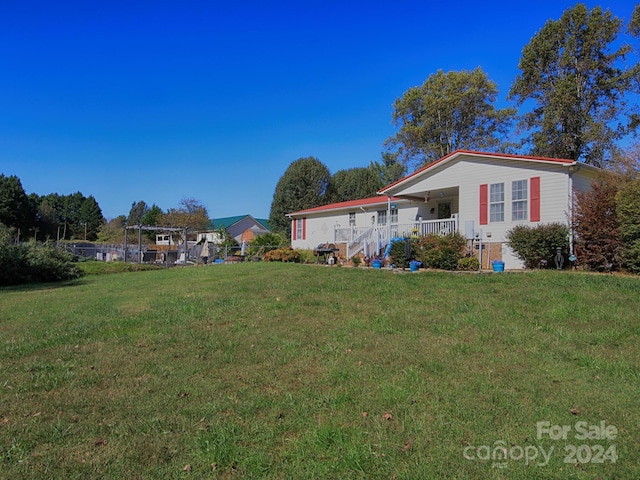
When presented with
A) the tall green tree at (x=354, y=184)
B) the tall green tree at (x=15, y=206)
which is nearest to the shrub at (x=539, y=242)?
the tall green tree at (x=354, y=184)

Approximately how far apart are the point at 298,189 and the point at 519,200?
30.4 m

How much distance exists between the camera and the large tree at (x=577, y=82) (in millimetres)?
21281

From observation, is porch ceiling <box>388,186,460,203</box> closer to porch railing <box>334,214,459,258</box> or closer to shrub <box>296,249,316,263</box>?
porch railing <box>334,214,459,258</box>

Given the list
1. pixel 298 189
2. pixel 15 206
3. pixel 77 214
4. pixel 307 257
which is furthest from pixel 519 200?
pixel 77 214

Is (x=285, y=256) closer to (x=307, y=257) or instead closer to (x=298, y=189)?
(x=307, y=257)

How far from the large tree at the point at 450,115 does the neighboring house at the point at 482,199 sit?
11352mm

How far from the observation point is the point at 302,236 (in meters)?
27.4

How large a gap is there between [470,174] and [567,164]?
3601 mm

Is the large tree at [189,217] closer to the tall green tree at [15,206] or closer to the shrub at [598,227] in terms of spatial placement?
the tall green tree at [15,206]

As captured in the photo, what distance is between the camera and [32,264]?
50.4ft

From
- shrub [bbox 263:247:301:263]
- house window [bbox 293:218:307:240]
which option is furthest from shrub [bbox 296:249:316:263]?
house window [bbox 293:218:307:240]

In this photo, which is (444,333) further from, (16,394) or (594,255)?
(594,255)

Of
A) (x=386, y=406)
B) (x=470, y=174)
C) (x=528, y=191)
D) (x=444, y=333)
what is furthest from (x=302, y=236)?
(x=386, y=406)

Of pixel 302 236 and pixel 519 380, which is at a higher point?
pixel 302 236
